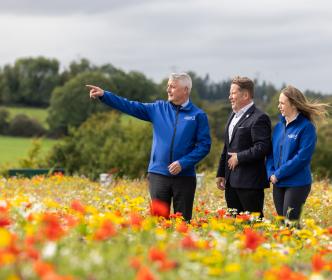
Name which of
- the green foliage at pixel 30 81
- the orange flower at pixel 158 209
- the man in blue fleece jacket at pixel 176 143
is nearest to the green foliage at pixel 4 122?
the green foliage at pixel 30 81

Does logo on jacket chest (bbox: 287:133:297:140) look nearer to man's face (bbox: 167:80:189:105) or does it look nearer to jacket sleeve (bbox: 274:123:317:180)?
jacket sleeve (bbox: 274:123:317:180)

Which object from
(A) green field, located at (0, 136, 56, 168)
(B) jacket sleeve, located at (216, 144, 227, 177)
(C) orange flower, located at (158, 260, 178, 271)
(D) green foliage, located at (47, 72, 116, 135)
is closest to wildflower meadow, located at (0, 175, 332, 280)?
(C) orange flower, located at (158, 260, 178, 271)

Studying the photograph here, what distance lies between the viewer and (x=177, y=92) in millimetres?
6992

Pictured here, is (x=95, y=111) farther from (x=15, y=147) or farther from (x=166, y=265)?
(x=166, y=265)

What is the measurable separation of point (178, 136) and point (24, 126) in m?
65.9

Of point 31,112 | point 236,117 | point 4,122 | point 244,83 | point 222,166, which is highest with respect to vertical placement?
point 244,83

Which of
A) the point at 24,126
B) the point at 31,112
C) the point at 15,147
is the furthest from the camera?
the point at 31,112

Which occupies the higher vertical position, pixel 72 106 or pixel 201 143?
pixel 201 143

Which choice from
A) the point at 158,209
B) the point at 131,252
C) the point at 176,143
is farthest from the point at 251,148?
the point at 131,252

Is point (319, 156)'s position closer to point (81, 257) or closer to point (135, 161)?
point (135, 161)

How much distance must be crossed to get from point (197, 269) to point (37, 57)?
94.2m

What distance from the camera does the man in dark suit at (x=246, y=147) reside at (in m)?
7.09

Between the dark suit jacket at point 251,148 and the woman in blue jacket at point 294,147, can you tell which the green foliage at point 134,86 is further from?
the woman in blue jacket at point 294,147

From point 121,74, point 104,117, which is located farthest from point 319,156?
point 121,74
